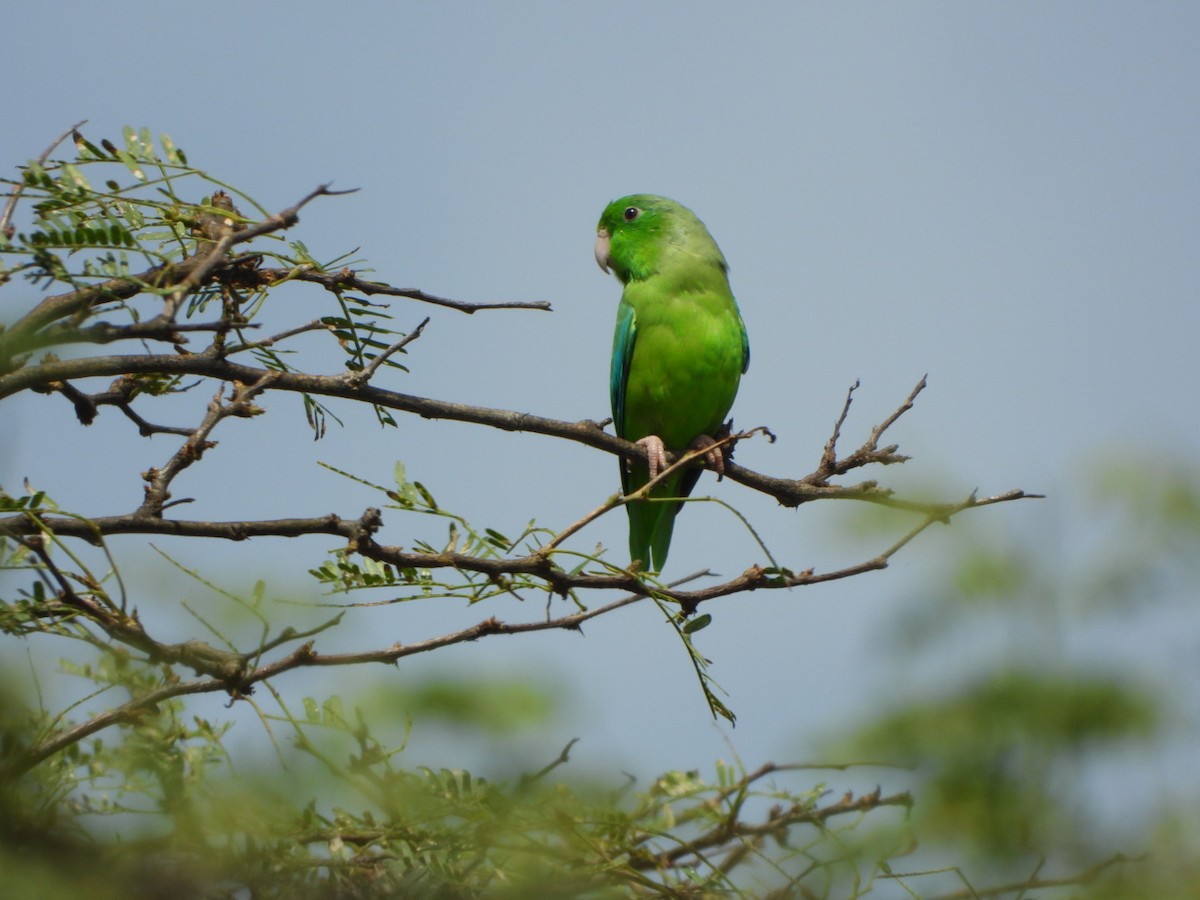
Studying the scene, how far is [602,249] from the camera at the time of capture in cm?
592

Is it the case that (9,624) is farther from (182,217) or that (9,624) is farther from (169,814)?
(182,217)

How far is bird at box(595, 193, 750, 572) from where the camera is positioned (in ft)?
16.1

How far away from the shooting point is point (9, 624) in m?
2.10

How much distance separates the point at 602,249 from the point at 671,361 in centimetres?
125

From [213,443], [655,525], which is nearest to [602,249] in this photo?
[655,525]

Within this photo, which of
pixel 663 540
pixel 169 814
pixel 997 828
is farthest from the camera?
pixel 663 540

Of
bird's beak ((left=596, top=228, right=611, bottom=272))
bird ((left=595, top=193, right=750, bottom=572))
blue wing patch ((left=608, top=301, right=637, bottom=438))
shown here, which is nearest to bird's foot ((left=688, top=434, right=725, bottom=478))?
bird ((left=595, top=193, right=750, bottom=572))

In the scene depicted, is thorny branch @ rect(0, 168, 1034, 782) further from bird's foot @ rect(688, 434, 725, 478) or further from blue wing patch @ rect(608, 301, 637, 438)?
blue wing patch @ rect(608, 301, 637, 438)

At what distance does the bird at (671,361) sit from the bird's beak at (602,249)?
0.41 m

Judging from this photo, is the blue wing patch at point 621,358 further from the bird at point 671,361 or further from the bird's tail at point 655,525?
the bird's tail at point 655,525

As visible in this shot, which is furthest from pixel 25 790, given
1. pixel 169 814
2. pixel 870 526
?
pixel 870 526

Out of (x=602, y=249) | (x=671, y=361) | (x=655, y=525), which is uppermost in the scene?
(x=602, y=249)

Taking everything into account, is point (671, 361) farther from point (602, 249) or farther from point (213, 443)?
point (213, 443)

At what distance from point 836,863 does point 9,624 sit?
1917mm
